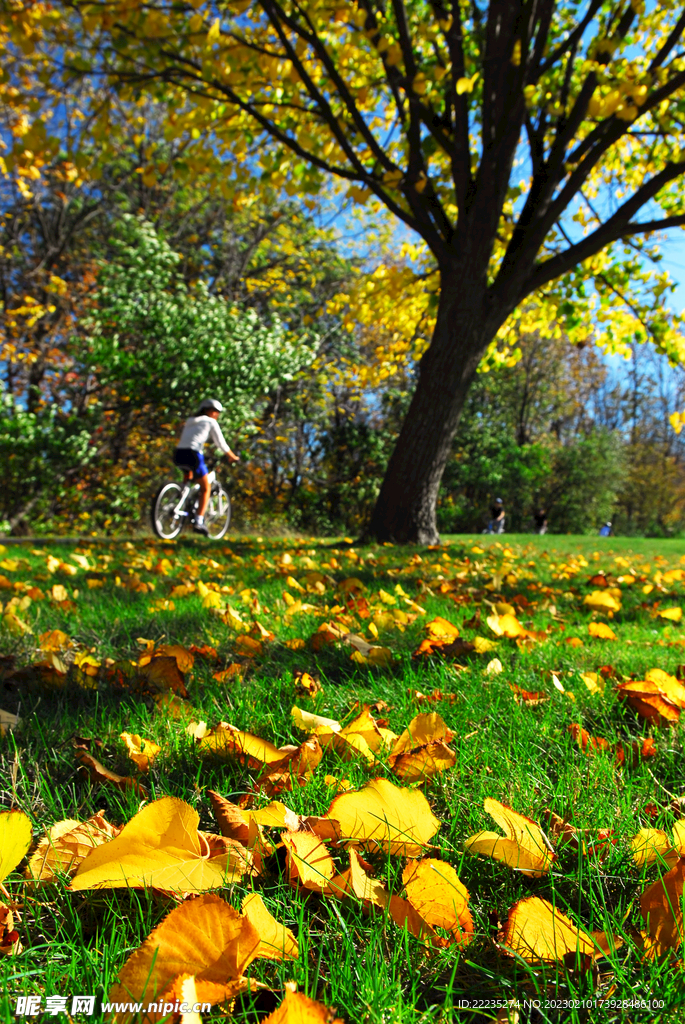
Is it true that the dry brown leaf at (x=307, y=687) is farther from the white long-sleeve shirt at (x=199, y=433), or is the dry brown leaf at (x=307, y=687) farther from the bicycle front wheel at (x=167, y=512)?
the bicycle front wheel at (x=167, y=512)

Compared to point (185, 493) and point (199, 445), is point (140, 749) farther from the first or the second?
point (185, 493)

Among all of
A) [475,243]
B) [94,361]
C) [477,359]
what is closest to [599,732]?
[477,359]

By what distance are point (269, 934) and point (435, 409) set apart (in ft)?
19.1

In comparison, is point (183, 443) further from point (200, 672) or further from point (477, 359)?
point (200, 672)

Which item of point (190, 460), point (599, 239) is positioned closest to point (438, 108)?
point (599, 239)

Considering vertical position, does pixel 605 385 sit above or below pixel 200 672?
above

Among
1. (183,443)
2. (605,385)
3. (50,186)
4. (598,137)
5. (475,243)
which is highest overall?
(605,385)

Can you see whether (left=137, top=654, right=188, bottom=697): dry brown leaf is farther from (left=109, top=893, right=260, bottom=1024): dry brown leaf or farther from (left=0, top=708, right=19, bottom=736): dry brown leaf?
(left=109, top=893, right=260, bottom=1024): dry brown leaf

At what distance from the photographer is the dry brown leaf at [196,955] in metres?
0.61

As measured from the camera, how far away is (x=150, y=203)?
15.7 meters

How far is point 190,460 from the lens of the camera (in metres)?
8.02

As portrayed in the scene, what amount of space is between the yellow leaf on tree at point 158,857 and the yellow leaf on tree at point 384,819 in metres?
0.18

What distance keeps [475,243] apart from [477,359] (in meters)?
1.18

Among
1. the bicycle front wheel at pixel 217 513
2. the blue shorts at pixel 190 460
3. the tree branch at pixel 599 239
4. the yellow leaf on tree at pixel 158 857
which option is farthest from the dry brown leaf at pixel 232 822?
the bicycle front wheel at pixel 217 513
